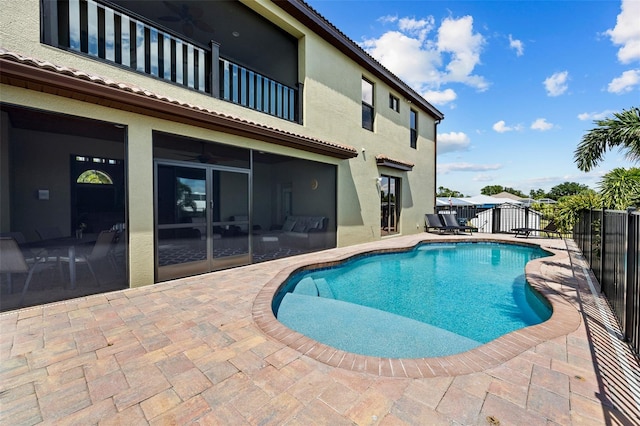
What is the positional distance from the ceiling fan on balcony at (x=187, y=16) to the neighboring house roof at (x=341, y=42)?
8.99 feet

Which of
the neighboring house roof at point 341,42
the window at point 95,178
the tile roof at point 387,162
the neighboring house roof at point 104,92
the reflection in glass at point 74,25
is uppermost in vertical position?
the neighboring house roof at point 341,42

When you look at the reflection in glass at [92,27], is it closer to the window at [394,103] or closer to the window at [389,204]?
the window at [389,204]

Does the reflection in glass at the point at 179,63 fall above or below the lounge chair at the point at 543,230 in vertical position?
above

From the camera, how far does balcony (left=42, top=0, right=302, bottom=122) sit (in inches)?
210

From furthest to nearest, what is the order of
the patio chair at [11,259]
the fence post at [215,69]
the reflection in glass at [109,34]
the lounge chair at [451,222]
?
the lounge chair at [451,222], the fence post at [215,69], the reflection in glass at [109,34], the patio chair at [11,259]

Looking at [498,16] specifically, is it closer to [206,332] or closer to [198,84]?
[198,84]

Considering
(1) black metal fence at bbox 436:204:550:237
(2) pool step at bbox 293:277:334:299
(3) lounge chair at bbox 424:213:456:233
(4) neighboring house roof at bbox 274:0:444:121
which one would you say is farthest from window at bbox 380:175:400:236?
(2) pool step at bbox 293:277:334:299

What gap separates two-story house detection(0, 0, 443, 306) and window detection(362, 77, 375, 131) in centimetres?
7

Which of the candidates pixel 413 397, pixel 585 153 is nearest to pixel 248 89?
pixel 413 397

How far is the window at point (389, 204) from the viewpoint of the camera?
45.3 feet

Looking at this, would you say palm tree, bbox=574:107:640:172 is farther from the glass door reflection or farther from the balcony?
the glass door reflection

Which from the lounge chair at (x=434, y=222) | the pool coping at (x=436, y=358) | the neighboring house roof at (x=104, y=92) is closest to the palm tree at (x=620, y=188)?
the pool coping at (x=436, y=358)

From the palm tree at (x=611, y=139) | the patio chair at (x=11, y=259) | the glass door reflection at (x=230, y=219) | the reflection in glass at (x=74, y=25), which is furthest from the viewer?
the palm tree at (x=611, y=139)

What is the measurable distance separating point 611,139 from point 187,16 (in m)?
15.9
